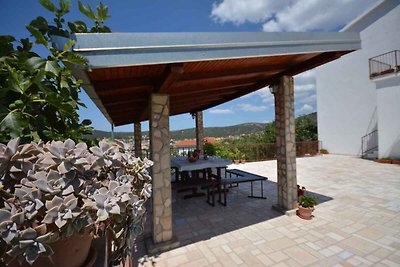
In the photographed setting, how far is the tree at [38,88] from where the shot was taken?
3.47 ft

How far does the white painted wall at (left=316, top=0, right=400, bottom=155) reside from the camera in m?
11.8

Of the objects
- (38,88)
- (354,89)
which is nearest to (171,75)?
(38,88)

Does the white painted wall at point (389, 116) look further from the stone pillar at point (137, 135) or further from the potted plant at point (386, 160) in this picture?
the stone pillar at point (137, 135)

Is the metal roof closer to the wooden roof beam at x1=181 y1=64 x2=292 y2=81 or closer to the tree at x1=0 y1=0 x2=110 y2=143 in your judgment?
the wooden roof beam at x1=181 y1=64 x2=292 y2=81

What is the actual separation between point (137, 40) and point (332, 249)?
4015mm

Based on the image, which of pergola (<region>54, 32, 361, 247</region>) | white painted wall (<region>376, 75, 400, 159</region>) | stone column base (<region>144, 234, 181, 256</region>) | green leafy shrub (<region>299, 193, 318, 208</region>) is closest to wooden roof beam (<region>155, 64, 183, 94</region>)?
pergola (<region>54, 32, 361, 247</region>)

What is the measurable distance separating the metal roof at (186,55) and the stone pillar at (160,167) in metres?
0.33

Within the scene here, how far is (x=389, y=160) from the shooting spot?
10.0m

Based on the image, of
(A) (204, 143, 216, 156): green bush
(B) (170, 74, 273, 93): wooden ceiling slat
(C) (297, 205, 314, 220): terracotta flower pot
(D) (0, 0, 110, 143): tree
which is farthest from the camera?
(A) (204, 143, 216, 156): green bush

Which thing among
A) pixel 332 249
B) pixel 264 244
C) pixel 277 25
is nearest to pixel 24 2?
pixel 264 244

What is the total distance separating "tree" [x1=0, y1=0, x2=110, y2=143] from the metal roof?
188mm

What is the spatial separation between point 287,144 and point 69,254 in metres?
4.37

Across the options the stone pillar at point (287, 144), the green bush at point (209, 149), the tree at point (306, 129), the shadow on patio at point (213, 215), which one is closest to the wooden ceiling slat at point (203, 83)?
the stone pillar at point (287, 144)

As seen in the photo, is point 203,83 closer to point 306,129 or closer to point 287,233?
point 287,233
